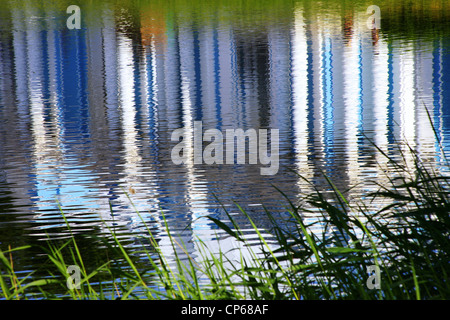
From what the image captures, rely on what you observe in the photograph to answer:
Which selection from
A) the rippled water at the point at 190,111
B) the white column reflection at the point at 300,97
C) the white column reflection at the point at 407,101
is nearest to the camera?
the rippled water at the point at 190,111

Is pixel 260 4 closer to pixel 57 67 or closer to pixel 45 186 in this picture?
pixel 57 67

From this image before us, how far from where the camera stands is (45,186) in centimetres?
427

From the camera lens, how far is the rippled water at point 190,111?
383 centimetres

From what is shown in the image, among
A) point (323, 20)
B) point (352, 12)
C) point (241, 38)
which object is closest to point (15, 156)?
point (241, 38)

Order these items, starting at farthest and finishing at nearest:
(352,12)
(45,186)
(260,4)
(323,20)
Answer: (260,4), (352,12), (323,20), (45,186)

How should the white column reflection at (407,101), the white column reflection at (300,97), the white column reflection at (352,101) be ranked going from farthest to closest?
the white column reflection at (407,101) < the white column reflection at (300,97) < the white column reflection at (352,101)

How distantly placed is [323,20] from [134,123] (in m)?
11.0

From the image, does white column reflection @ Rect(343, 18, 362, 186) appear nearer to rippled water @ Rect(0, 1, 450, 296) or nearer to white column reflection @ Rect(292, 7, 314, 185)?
rippled water @ Rect(0, 1, 450, 296)

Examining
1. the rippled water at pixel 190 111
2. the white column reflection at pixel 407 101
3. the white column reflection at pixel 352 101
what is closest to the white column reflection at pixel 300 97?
the rippled water at pixel 190 111

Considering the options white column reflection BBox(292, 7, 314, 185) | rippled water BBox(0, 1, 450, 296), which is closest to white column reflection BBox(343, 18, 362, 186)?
rippled water BBox(0, 1, 450, 296)

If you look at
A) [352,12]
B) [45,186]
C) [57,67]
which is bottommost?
[45,186]

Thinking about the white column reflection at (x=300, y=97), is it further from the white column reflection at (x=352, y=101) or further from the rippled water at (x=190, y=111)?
the white column reflection at (x=352, y=101)
